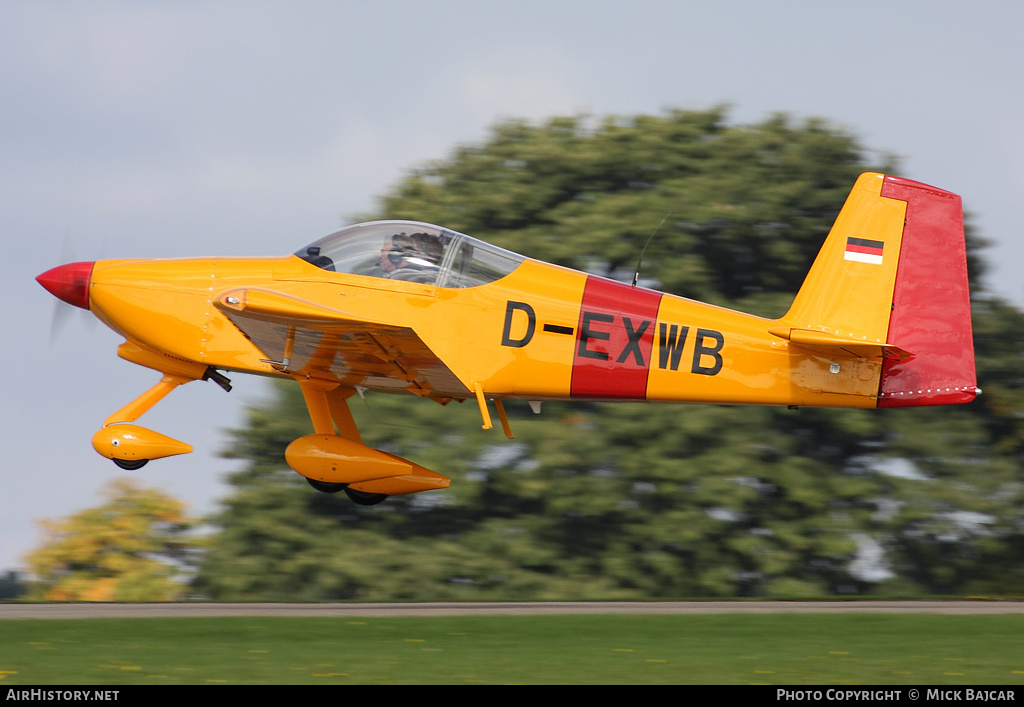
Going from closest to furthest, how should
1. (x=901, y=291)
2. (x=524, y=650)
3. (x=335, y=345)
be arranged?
(x=524, y=650), (x=335, y=345), (x=901, y=291)

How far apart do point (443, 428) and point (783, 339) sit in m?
7.47

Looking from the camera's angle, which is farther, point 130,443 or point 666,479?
point 666,479

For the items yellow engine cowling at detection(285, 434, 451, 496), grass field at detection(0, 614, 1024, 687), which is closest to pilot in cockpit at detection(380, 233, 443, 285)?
yellow engine cowling at detection(285, 434, 451, 496)

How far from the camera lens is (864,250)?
30.2 feet

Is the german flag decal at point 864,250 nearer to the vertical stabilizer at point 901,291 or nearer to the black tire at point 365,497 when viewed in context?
the vertical stabilizer at point 901,291

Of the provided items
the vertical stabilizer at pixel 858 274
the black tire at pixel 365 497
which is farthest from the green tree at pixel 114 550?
the vertical stabilizer at pixel 858 274

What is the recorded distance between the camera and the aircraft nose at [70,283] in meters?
9.48

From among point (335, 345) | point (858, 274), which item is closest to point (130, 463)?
point (335, 345)

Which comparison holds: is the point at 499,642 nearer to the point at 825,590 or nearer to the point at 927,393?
the point at 927,393

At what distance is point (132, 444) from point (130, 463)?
0.24 meters

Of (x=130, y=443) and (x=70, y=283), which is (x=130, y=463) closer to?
(x=130, y=443)

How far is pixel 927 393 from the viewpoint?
885 cm

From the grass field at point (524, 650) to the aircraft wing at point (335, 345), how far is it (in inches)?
84.4
